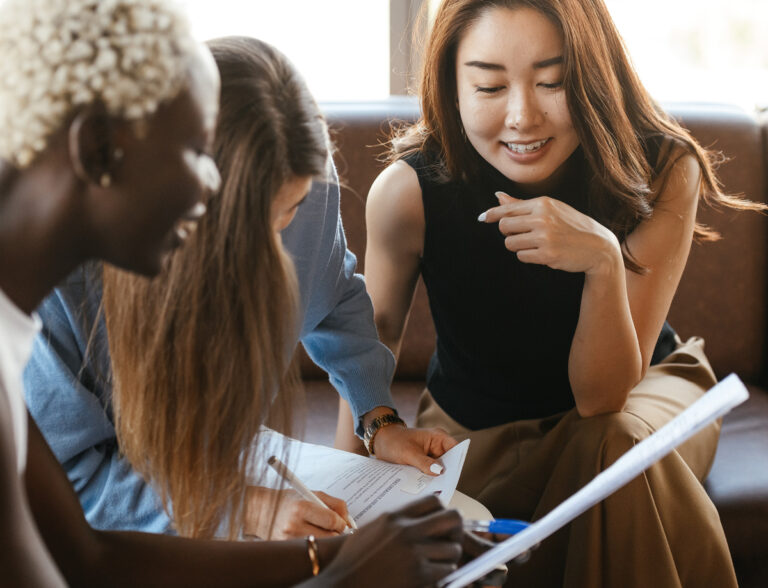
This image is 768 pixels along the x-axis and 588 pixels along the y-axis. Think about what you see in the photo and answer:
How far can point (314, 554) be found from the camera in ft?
3.19

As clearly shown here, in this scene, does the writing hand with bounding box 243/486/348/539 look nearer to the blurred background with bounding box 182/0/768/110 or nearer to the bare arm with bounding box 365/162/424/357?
the bare arm with bounding box 365/162/424/357

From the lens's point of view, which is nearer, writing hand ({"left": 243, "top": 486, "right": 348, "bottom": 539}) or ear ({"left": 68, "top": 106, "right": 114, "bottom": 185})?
ear ({"left": 68, "top": 106, "right": 114, "bottom": 185})

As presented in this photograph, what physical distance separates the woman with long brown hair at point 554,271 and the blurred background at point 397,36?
87 centimetres

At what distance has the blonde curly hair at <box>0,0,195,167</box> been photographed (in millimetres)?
631

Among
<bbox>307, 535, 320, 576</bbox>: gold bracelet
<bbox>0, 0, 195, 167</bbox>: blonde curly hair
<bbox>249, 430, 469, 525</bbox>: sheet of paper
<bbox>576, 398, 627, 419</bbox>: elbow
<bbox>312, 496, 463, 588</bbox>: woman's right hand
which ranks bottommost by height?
<bbox>576, 398, 627, 419</bbox>: elbow

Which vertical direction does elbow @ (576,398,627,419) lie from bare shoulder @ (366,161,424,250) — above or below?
below

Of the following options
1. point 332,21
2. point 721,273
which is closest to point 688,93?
point 721,273

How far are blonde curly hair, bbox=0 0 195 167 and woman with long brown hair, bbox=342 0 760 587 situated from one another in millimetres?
868

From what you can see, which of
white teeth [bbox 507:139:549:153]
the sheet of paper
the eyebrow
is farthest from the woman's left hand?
the sheet of paper

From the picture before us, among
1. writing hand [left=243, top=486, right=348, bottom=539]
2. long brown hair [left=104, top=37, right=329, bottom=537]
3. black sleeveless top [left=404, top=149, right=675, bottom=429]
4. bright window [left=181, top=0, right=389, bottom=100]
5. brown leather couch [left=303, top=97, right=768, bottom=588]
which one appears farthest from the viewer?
bright window [left=181, top=0, right=389, bottom=100]

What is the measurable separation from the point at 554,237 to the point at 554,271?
251 mm

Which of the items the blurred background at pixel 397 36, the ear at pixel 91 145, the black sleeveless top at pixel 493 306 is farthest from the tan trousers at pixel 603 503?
the blurred background at pixel 397 36

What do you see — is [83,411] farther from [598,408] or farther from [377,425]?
[598,408]

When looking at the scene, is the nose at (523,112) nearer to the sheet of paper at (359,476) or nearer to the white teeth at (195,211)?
the sheet of paper at (359,476)
